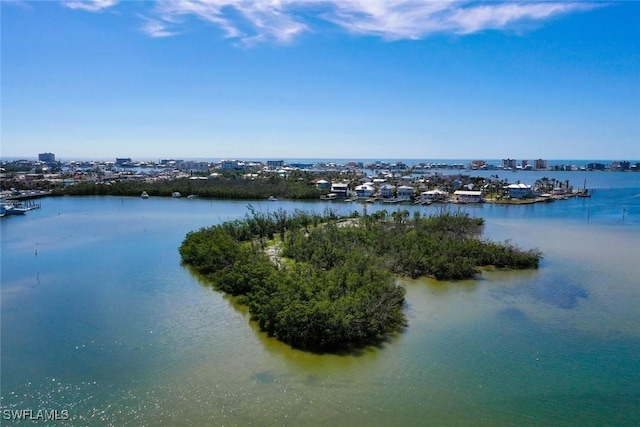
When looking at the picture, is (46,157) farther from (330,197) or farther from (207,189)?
(330,197)

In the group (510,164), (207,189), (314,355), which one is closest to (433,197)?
(207,189)

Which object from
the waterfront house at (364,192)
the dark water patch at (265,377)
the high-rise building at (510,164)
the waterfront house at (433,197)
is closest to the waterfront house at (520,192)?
the waterfront house at (433,197)

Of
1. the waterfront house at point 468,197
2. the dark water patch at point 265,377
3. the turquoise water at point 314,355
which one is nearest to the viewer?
the turquoise water at point 314,355

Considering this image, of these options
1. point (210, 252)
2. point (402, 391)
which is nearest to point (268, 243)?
point (210, 252)

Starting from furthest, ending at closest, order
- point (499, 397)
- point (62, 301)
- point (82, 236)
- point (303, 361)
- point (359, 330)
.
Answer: point (82, 236) < point (62, 301) < point (359, 330) < point (303, 361) < point (499, 397)

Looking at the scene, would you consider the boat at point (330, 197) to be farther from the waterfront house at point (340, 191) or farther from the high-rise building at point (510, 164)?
the high-rise building at point (510, 164)

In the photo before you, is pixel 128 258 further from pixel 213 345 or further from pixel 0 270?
pixel 213 345
